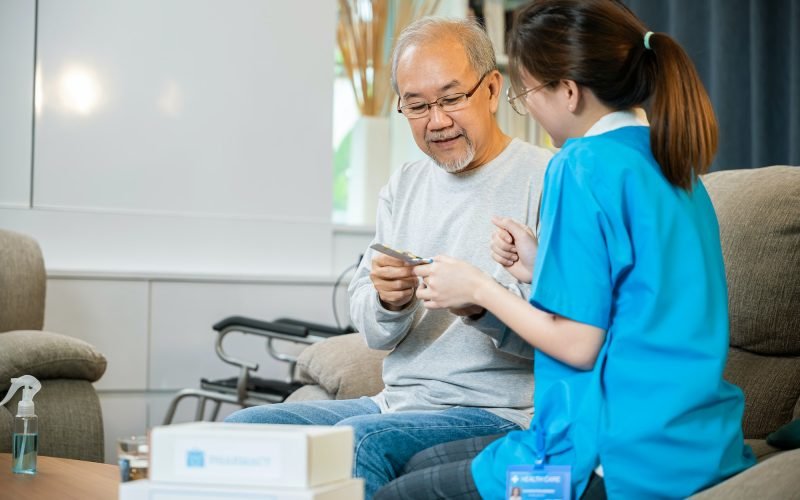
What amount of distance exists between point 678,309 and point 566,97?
325 mm

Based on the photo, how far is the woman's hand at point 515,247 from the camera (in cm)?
144

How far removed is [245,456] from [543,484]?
39 centimetres

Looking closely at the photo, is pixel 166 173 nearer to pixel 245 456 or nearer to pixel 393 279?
pixel 393 279

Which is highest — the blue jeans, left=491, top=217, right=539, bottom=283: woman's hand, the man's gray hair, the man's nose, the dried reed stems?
the dried reed stems

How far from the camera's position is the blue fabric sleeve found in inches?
45.2

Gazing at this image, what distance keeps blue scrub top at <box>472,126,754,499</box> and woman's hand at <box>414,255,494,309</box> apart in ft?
0.44

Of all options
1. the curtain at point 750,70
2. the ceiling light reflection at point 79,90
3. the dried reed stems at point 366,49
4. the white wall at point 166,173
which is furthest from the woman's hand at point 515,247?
the dried reed stems at point 366,49

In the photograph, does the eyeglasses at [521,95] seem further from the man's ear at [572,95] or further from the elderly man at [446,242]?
the elderly man at [446,242]

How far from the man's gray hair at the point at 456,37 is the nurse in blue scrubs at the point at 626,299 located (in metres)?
0.47

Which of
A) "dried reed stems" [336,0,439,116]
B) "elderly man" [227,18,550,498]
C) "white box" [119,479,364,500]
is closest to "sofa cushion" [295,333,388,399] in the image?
"elderly man" [227,18,550,498]

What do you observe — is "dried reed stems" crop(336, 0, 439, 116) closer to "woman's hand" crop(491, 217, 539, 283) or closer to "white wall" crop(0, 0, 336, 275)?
"white wall" crop(0, 0, 336, 275)

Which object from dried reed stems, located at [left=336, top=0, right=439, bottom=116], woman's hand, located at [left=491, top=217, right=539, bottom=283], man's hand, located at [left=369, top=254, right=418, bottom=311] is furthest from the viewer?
dried reed stems, located at [left=336, top=0, right=439, bottom=116]

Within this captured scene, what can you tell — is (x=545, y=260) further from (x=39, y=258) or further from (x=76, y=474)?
(x=39, y=258)

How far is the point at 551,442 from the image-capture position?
45.8 inches
